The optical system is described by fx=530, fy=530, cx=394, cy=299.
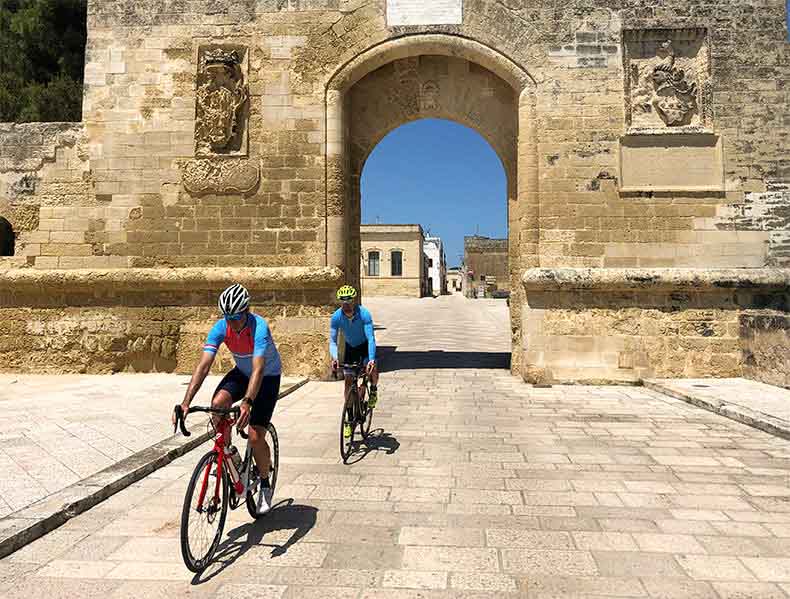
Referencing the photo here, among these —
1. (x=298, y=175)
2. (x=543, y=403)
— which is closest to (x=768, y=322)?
(x=543, y=403)

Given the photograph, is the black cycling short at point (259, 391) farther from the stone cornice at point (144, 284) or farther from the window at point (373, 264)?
the window at point (373, 264)

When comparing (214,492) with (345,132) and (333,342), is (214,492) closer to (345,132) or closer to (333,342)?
(333,342)

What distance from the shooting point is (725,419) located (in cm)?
616

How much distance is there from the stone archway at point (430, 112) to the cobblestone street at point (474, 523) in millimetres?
4278

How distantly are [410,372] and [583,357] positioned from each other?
10.3ft

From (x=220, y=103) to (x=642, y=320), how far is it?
26.8 ft

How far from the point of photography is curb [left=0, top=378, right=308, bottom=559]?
9.89ft

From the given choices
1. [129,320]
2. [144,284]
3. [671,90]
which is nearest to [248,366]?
[144,284]

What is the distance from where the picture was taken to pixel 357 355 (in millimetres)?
5125

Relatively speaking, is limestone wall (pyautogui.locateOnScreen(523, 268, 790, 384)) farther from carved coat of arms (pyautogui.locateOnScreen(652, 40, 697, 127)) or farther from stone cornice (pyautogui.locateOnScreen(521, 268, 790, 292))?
carved coat of arms (pyautogui.locateOnScreen(652, 40, 697, 127))

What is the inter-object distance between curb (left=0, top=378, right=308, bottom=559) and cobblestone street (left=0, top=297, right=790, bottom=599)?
74 mm

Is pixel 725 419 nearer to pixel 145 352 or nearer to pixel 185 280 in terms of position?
pixel 185 280

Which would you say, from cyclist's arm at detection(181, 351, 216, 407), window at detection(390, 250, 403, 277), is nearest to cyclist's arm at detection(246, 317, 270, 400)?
cyclist's arm at detection(181, 351, 216, 407)

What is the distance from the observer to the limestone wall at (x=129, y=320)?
30.0 ft
